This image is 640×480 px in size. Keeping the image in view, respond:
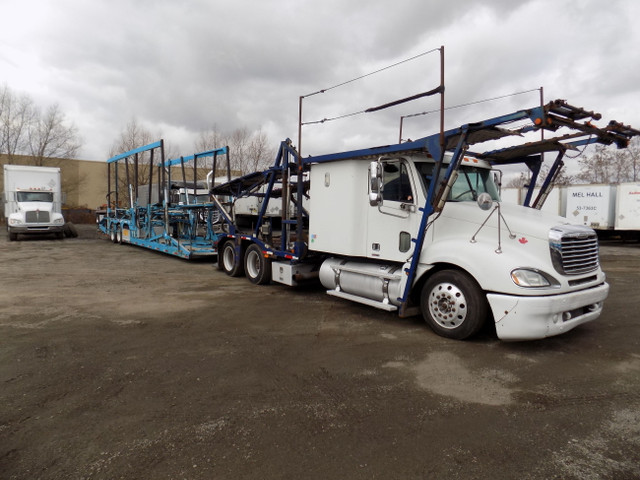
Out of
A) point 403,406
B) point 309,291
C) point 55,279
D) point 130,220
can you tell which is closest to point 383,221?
point 309,291

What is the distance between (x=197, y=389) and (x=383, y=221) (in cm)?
363

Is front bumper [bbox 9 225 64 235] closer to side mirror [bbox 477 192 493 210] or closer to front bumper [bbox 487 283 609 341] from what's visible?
side mirror [bbox 477 192 493 210]

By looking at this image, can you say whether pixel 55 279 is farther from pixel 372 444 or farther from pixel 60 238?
pixel 60 238

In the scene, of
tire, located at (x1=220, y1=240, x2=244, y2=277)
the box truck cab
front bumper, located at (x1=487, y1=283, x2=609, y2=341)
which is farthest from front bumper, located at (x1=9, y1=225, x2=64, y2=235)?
front bumper, located at (x1=487, y1=283, x2=609, y2=341)

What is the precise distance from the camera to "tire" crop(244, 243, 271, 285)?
8.65m

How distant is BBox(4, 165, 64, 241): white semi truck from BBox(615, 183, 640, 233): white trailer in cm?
2666

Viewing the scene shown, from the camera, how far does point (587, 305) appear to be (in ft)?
16.2

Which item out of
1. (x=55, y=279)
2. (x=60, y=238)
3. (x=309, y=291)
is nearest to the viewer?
(x=309, y=291)

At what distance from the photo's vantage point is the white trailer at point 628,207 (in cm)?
1895

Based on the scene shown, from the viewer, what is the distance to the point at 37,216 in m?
19.3

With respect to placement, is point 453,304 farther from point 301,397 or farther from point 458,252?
point 301,397

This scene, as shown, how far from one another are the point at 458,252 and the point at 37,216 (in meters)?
20.6

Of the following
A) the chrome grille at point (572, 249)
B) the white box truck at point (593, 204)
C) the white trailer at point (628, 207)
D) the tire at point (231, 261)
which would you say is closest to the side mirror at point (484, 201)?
the chrome grille at point (572, 249)

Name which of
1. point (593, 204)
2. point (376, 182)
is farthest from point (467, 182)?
point (593, 204)
